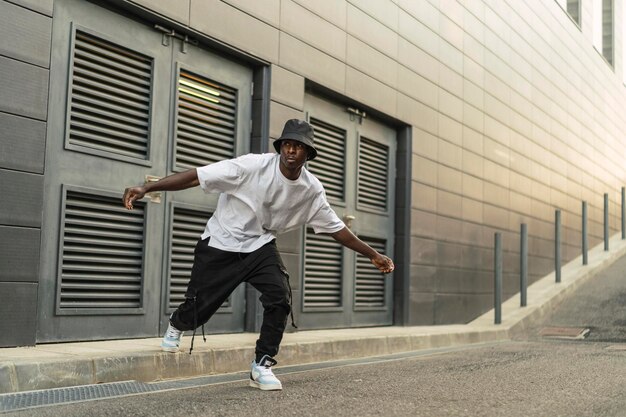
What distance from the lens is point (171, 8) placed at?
6.87 metres

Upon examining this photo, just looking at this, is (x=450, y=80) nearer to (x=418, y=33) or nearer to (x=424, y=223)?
(x=418, y=33)

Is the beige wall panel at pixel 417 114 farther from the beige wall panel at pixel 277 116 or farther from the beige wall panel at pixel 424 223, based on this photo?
the beige wall panel at pixel 277 116

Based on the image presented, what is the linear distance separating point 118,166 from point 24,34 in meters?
1.37

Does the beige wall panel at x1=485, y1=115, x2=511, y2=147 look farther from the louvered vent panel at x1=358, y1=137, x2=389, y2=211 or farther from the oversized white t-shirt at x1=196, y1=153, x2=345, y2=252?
the oversized white t-shirt at x1=196, y1=153, x2=345, y2=252

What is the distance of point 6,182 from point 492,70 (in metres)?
9.95

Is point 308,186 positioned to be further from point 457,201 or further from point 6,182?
point 457,201

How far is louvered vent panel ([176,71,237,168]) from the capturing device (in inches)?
284

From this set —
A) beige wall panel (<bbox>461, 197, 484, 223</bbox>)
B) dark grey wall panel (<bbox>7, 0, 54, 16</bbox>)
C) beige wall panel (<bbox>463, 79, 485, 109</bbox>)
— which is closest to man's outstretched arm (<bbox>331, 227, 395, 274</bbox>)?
dark grey wall panel (<bbox>7, 0, 54, 16</bbox>)

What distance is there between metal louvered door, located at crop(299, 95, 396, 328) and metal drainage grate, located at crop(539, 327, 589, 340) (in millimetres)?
2191

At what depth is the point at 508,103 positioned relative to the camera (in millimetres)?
14172

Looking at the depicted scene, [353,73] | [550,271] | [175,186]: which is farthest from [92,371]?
[550,271]

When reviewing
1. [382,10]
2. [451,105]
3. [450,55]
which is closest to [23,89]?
[382,10]

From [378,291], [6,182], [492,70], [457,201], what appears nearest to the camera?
[6,182]

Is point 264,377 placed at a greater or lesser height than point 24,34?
lesser
